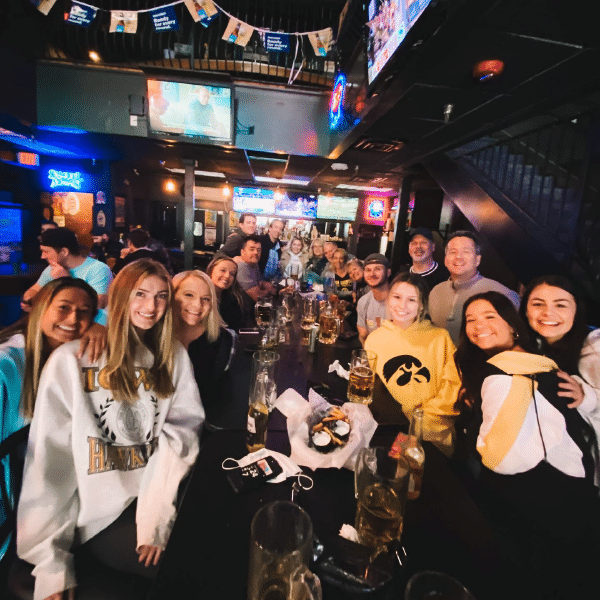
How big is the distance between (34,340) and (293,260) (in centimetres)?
546

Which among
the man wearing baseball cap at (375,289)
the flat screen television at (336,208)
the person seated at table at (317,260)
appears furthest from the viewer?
the flat screen television at (336,208)

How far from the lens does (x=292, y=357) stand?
7.91ft

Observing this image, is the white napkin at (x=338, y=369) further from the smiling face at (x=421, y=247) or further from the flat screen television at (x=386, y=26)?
the flat screen television at (x=386, y=26)

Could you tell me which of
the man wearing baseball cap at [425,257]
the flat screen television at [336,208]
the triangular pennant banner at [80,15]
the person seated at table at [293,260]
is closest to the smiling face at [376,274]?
the man wearing baseball cap at [425,257]

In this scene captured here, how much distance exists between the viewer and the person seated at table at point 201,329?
2.06 meters

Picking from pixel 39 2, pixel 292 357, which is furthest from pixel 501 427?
pixel 39 2

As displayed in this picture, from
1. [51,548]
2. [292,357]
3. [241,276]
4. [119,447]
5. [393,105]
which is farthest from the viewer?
[241,276]

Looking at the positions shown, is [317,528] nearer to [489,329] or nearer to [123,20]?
[489,329]

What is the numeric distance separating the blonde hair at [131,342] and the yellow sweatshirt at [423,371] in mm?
1291

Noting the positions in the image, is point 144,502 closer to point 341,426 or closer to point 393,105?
point 341,426

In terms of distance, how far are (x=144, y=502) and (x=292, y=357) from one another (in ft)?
4.12

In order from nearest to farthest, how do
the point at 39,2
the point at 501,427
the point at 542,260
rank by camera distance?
the point at 501,427
the point at 542,260
the point at 39,2

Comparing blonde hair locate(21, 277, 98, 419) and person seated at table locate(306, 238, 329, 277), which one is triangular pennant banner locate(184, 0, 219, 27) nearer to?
person seated at table locate(306, 238, 329, 277)

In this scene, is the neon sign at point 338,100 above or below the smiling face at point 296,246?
above
